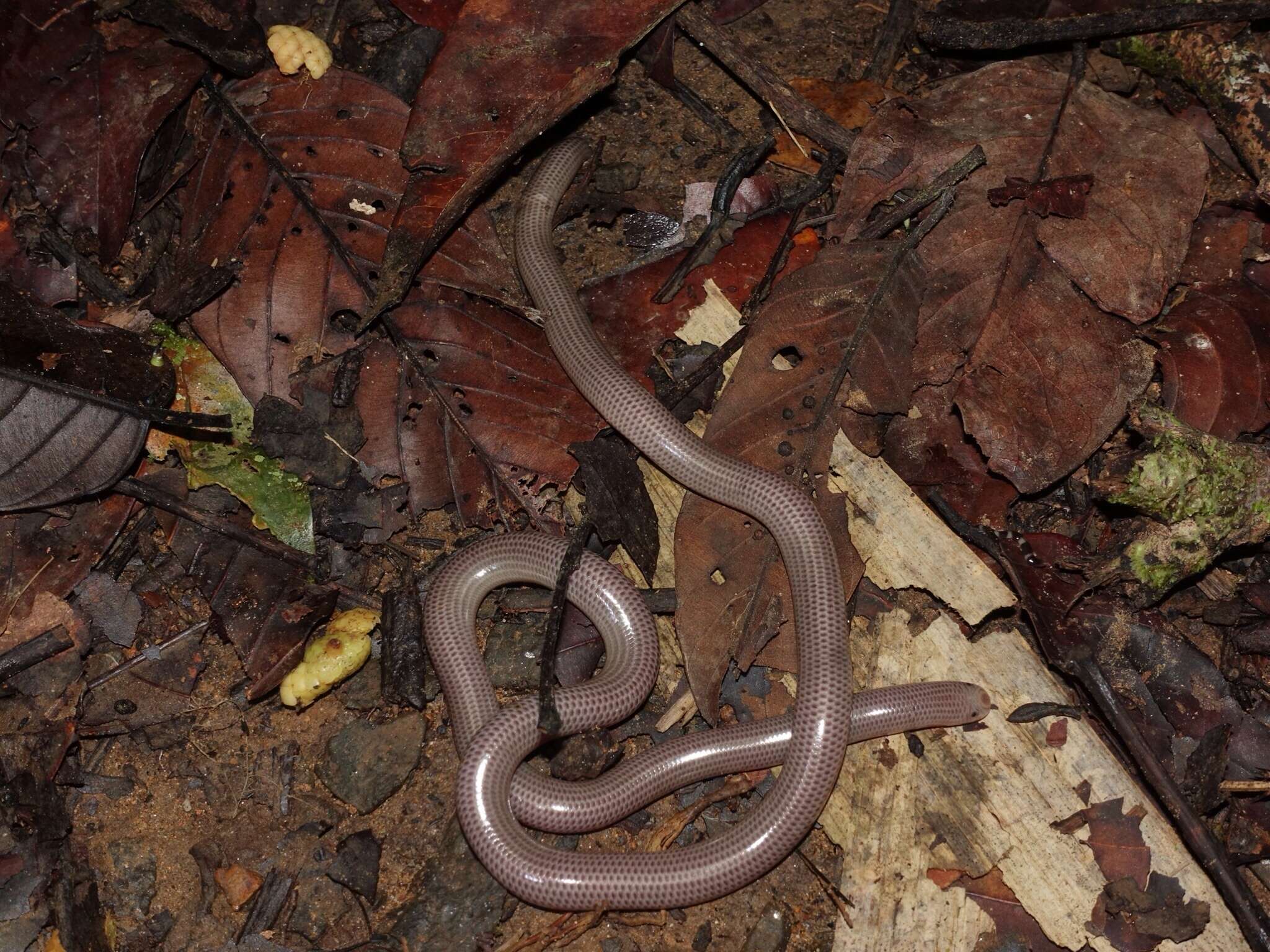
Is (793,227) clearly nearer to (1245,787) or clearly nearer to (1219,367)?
(1219,367)

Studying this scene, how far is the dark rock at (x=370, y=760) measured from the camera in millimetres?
5387

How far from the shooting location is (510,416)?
226 inches

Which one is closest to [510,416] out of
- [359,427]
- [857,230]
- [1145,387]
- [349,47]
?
[359,427]

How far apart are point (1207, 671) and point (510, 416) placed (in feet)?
13.8

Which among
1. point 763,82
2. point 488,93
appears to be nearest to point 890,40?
point 763,82

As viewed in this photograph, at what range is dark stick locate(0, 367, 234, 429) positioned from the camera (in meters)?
5.20

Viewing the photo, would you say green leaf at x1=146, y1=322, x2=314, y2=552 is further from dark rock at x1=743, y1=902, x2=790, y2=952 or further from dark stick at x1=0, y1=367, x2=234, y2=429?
dark rock at x1=743, y1=902, x2=790, y2=952

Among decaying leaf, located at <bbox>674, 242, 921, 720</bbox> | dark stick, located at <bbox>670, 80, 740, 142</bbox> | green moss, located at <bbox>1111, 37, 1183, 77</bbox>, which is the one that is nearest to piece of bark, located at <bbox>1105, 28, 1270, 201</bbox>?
green moss, located at <bbox>1111, 37, 1183, 77</bbox>

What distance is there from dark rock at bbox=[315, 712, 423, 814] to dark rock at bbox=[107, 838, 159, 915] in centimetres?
93

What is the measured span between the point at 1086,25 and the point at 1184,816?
4880mm

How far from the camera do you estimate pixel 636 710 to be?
555cm

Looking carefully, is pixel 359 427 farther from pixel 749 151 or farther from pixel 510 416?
pixel 749 151

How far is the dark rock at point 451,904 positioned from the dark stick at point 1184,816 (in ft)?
11.1

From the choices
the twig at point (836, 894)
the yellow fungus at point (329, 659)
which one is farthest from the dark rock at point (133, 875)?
the twig at point (836, 894)
